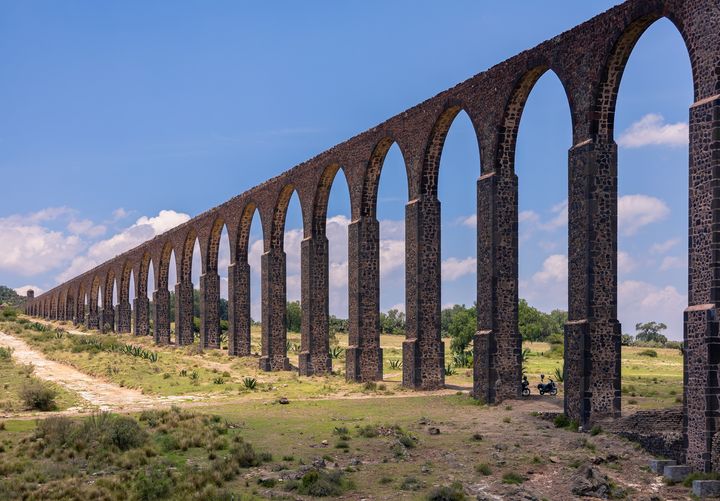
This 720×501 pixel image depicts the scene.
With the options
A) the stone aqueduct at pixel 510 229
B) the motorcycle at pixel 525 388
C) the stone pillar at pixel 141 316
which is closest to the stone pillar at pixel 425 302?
the stone aqueduct at pixel 510 229

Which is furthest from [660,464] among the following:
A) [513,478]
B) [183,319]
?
[183,319]

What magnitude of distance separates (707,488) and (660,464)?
1.52 metres

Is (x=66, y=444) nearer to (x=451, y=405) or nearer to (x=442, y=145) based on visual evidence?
(x=451, y=405)

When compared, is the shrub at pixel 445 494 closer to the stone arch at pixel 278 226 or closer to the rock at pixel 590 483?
the rock at pixel 590 483

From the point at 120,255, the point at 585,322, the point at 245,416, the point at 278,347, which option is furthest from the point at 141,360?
the point at 120,255

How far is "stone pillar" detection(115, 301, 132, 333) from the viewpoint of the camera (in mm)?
72438

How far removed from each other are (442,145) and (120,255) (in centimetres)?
5186

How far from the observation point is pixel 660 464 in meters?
15.7

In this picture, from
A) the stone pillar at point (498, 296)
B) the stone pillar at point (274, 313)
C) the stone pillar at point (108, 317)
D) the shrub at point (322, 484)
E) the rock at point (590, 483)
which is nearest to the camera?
the rock at point (590, 483)

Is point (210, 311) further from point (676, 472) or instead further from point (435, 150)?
point (676, 472)

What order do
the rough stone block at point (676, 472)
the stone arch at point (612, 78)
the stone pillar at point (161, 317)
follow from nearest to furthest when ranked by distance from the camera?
the rough stone block at point (676, 472)
the stone arch at point (612, 78)
the stone pillar at point (161, 317)

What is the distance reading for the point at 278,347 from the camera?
38.8m

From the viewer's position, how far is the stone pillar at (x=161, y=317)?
189 feet

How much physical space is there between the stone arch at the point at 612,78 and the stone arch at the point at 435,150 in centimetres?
701
